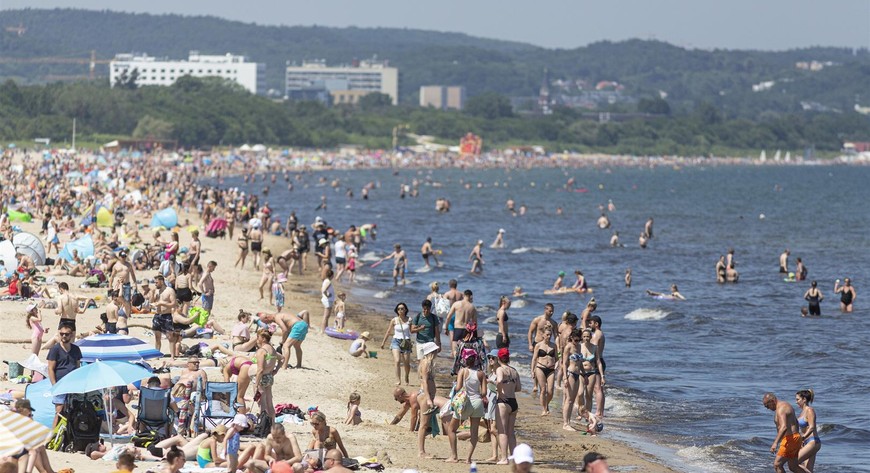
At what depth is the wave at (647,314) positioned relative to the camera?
30.4 metres

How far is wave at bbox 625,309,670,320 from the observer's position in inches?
1198

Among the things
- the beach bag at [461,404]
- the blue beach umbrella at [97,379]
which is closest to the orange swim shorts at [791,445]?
the beach bag at [461,404]

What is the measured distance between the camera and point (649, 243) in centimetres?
5384

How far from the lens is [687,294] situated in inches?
1405

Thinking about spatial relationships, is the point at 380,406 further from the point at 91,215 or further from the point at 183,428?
the point at 91,215

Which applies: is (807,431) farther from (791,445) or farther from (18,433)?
(18,433)

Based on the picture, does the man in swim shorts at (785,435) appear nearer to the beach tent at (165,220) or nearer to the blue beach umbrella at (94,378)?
the blue beach umbrella at (94,378)

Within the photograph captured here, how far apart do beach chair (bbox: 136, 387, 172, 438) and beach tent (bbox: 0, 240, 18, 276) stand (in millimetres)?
13037

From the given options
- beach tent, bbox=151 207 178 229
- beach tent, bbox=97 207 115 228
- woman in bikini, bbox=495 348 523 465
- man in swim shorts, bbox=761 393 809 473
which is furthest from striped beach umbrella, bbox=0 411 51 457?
beach tent, bbox=151 207 178 229

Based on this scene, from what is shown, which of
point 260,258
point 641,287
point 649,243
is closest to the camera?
point 260,258

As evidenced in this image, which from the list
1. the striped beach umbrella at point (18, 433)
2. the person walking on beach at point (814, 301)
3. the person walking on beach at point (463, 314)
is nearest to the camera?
the striped beach umbrella at point (18, 433)

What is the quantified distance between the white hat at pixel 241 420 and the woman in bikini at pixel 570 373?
5.07m

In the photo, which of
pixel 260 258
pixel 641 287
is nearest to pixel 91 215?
pixel 260 258

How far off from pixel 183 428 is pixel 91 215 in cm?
2724
